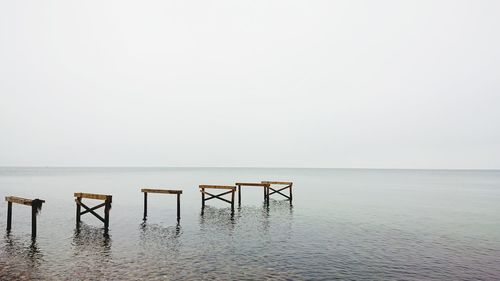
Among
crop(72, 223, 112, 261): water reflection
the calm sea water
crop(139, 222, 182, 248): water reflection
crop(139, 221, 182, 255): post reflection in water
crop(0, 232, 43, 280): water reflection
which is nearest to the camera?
crop(0, 232, 43, 280): water reflection

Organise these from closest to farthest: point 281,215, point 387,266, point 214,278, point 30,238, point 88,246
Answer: point 214,278 < point 387,266 < point 88,246 < point 30,238 < point 281,215

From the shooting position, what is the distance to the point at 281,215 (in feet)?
103

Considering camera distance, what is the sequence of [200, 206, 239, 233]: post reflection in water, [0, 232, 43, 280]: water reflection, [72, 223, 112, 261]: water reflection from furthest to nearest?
[200, 206, 239, 233]: post reflection in water → [72, 223, 112, 261]: water reflection → [0, 232, 43, 280]: water reflection

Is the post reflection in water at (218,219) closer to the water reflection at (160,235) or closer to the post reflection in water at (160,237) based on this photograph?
the water reflection at (160,235)

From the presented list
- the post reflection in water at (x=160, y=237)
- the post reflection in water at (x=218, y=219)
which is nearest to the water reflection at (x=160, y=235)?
the post reflection in water at (x=160, y=237)

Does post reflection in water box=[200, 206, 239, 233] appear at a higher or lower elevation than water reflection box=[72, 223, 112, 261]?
lower

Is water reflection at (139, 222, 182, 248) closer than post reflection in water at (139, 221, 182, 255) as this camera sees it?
No

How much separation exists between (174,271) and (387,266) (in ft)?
31.6

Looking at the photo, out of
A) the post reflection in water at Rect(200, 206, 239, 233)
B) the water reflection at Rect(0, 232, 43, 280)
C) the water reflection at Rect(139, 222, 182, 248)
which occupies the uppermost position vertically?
the water reflection at Rect(0, 232, 43, 280)

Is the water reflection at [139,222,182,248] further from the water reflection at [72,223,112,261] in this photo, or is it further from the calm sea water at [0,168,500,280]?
the water reflection at [72,223,112,261]

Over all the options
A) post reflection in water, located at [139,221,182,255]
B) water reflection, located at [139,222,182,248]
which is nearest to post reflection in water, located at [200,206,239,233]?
water reflection, located at [139,222,182,248]

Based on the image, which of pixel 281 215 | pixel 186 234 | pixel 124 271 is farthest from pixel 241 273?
pixel 281 215

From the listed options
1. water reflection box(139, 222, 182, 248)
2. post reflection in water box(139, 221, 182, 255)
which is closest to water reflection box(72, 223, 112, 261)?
post reflection in water box(139, 221, 182, 255)

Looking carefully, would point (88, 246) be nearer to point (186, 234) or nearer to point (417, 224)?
point (186, 234)
